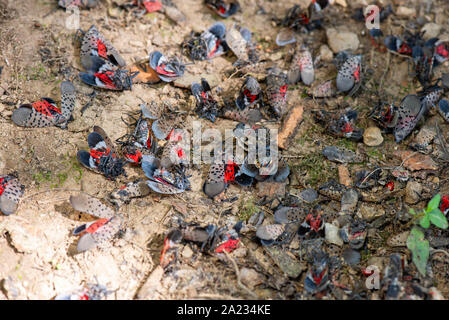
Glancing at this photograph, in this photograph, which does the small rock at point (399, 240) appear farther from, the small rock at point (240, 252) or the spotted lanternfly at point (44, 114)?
the spotted lanternfly at point (44, 114)

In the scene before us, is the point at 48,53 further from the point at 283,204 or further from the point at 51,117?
the point at 283,204

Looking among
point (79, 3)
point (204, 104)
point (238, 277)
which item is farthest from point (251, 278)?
point (79, 3)

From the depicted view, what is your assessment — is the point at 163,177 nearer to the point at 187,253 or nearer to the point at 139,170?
the point at 139,170

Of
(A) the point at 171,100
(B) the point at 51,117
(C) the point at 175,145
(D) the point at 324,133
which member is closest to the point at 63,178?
(B) the point at 51,117

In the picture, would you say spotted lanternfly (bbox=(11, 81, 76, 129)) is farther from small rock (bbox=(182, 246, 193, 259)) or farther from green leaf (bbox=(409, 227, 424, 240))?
green leaf (bbox=(409, 227, 424, 240))

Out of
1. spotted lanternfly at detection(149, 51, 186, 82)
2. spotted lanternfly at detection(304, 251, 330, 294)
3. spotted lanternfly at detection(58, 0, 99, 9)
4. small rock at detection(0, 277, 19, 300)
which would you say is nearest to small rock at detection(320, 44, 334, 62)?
spotted lanternfly at detection(149, 51, 186, 82)

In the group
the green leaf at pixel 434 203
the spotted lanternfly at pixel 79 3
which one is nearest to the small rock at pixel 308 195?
the green leaf at pixel 434 203
